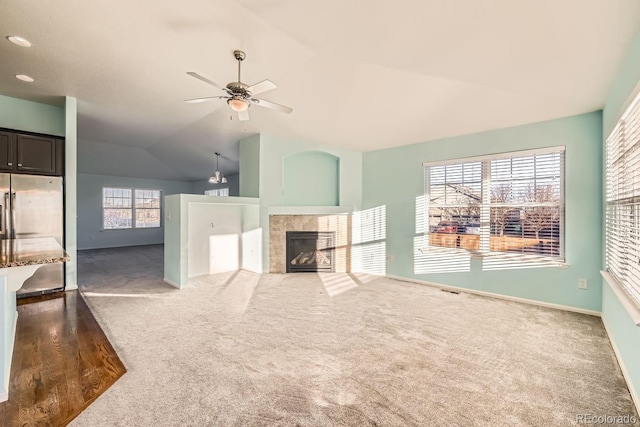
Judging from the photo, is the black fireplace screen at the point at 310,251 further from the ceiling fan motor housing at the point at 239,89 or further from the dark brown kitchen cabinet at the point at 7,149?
the dark brown kitchen cabinet at the point at 7,149

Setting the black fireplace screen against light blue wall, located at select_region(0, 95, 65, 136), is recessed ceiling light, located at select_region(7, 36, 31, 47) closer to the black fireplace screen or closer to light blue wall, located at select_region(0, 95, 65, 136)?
light blue wall, located at select_region(0, 95, 65, 136)

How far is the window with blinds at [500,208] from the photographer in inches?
154

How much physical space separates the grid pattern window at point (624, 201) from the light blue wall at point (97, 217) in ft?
38.1

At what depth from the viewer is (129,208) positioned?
32.6 feet

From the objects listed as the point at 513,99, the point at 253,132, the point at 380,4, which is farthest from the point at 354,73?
the point at 253,132

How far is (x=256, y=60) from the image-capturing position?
312cm

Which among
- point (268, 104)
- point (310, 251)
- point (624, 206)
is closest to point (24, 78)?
point (268, 104)

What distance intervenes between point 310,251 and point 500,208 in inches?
132

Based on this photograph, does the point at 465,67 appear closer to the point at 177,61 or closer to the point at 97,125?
the point at 177,61

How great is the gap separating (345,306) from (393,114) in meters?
2.82

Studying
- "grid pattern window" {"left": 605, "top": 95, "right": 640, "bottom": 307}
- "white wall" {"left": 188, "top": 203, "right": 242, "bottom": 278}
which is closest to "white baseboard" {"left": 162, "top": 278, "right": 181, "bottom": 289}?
"white wall" {"left": 188, "top": 203, "right": 242, "bottom": 278}

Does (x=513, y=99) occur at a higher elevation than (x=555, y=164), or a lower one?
higher

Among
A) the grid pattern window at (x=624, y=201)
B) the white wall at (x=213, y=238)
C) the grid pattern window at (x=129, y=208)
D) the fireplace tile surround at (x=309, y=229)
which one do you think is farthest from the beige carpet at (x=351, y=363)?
the grid pattern window at (x=129, y=208)

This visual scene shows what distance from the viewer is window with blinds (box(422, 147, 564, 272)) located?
3.90 m
